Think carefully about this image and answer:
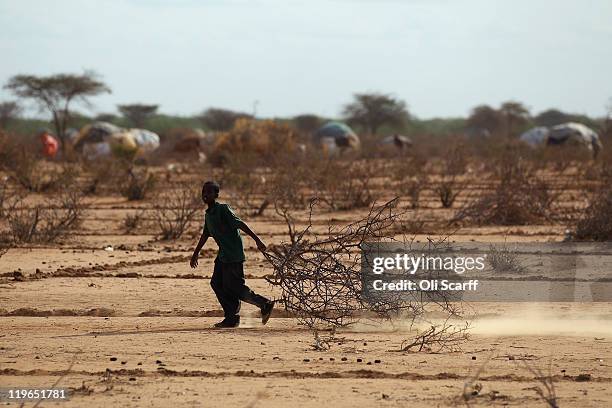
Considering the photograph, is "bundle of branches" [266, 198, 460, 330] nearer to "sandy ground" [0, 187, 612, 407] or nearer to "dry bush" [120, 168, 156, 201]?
"sandy ground" [0, 187, 612, 407]

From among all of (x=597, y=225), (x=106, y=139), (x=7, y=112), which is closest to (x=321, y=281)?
(x=597, y=225)

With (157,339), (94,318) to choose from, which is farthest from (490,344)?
(94,318)

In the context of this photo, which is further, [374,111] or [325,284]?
[374,111]

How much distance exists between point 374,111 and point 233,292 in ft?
209

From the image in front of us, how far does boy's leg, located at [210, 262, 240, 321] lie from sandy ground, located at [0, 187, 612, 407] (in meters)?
0.18

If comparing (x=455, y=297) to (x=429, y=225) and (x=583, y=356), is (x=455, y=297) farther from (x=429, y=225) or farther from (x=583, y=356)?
(x=429, y=225)

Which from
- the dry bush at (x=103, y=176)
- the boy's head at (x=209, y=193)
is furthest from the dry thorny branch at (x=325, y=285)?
the dry bush at (x=103, y=176)

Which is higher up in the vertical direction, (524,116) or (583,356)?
(524,116)

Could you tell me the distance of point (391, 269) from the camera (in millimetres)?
11906

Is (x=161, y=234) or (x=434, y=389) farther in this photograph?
(x=161, y=234)

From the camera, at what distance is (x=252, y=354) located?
853 centimetres

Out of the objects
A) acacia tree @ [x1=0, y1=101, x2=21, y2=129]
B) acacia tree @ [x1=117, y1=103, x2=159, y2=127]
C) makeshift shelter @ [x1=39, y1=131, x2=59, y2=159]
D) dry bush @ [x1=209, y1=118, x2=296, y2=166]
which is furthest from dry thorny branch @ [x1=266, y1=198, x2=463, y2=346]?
acacia tree @ [x1=117, y1=103, x2=159, y2=127]

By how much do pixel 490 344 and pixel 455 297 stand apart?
7.45 feet

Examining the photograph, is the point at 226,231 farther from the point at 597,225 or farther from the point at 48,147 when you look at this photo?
the point at 48,147
